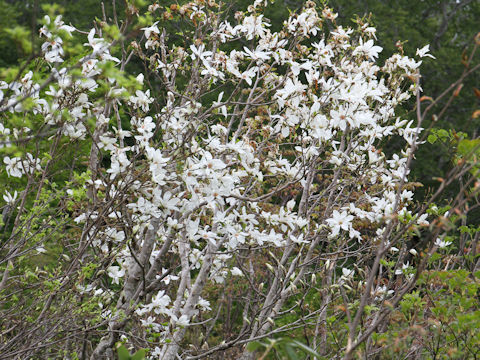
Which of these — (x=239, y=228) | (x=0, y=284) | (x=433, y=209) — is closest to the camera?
(x=433, y=209)

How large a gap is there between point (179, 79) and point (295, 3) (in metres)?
4.73

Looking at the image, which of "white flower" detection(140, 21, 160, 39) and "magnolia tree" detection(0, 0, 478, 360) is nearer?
"magnolia tree" detection(0, 0, 478, 360)

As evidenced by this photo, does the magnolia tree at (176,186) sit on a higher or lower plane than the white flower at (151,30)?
lower

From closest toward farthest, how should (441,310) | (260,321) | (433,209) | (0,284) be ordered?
1. (441,310)
2. (433,209)
3. (0,284)
4. (260,321)

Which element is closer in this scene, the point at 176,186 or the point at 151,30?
the point at 176,186

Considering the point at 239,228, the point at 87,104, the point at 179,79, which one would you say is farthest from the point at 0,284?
the point at 179,79

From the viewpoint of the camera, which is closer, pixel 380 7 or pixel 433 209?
pixel 433 209

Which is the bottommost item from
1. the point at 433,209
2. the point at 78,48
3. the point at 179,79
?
the point at 179,79

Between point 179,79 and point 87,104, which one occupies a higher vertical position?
point 87,104

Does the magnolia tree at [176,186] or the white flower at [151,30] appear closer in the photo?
the magnolia tree at [176,186]

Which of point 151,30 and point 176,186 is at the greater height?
point 151,30

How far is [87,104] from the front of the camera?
3.26 metres

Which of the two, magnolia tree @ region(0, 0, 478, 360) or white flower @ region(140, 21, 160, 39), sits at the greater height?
white flower @ region(140, 21, 160, 39)

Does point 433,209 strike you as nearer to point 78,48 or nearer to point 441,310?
point 441,310
